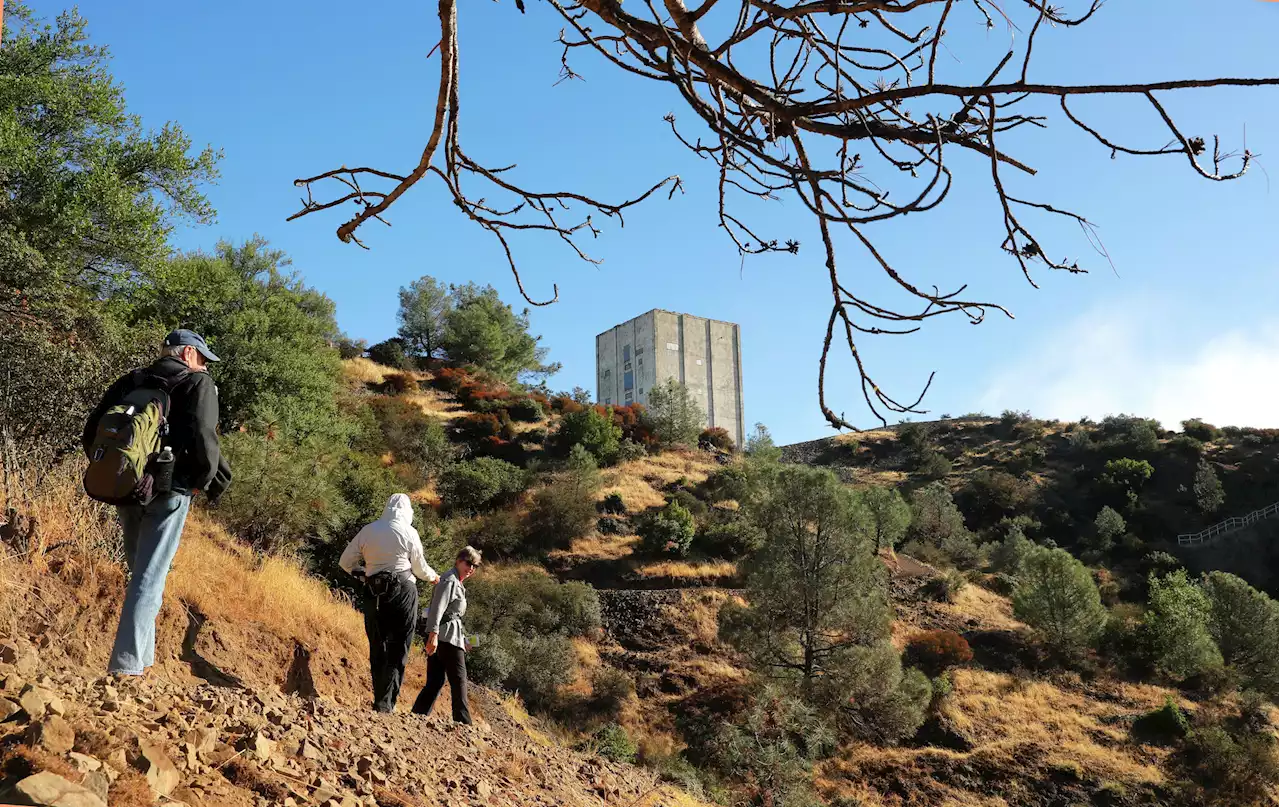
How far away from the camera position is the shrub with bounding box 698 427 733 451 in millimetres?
42562

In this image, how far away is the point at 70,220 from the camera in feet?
44.4

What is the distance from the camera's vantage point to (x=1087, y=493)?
42625 millimetres

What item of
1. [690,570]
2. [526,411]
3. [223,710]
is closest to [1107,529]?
[690,570]

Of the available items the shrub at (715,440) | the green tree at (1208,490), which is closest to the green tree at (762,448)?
the shrub at (715,440)

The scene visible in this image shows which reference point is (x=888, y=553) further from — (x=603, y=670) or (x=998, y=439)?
(x=998, y=439)

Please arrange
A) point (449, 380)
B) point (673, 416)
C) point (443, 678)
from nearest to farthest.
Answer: point (443, 678) < point (449, 380) < point (673, 416)

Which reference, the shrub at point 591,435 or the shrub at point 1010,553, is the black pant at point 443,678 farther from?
the shrub at point 1010,553

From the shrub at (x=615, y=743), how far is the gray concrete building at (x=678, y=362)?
3177 centimetres

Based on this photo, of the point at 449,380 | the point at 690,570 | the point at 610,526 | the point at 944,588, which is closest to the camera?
the point at 690,570

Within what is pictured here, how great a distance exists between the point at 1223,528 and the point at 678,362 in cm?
2783

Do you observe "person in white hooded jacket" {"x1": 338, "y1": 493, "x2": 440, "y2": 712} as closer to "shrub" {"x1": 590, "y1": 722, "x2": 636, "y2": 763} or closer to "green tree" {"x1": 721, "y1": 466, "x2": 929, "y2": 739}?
"shrub" {"x1": 590, "y1": 722, "x2": 636, "y2": 763}

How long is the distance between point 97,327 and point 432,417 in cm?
2272

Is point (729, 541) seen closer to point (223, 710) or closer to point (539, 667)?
point (539, 667)

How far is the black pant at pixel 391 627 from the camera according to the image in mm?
5035
